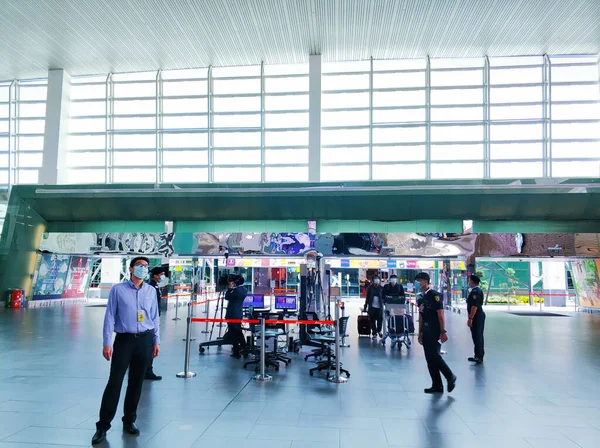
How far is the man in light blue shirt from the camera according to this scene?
4.71 meters

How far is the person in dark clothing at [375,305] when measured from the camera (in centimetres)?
1312

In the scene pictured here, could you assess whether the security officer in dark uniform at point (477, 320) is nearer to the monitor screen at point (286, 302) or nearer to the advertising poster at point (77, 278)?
the monitor screen at point (286, 302)

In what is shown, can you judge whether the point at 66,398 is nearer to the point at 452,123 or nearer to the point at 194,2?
the point at 194,2

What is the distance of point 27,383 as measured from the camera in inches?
281

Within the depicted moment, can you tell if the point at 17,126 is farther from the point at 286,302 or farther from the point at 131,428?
the point at 131,428

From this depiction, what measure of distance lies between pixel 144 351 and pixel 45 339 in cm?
882

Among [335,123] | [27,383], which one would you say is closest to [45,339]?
[27,383]

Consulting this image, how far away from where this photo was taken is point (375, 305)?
13.2 meters

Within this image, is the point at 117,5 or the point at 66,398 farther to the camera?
the point at 117,5

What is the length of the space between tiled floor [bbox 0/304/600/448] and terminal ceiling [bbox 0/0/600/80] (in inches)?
750

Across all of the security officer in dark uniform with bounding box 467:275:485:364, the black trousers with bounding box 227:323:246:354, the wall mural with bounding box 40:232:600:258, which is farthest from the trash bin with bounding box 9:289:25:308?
the security officer in dark uniform with bounding box 467:275:485:364

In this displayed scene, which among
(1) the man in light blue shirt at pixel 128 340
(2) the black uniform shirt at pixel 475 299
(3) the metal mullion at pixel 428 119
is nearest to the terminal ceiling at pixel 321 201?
(3) the metal mullion at pixel 428 119

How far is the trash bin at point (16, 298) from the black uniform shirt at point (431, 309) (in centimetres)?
2280

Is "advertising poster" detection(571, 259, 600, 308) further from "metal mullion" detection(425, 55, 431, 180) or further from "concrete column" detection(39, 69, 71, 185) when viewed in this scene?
"concrete column" detection(39, 69, 71, 185)
